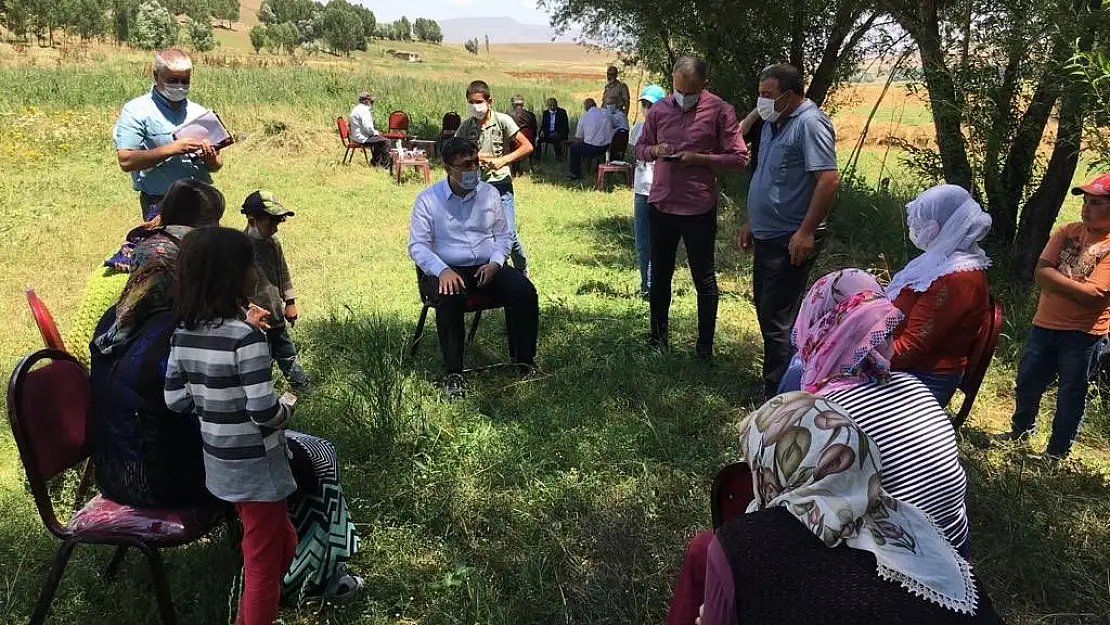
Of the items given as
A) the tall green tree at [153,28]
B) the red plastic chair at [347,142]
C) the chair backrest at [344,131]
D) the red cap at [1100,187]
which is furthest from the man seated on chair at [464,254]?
the tall green tree at [153,28]

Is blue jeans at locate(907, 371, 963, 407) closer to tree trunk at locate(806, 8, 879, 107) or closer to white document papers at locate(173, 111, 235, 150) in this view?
white document papers at locate(173, 111, 235, 150)

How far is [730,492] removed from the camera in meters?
1.81

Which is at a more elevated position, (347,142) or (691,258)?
(347,142)

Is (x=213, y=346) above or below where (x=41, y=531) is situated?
above

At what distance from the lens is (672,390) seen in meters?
3.93

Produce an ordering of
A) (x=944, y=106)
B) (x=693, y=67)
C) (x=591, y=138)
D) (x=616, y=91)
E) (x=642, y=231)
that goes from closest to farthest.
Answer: (x=693, y=67), (x=944, y=106), (x=642, y=231), (x=591, y=138), (x=616, y=91)

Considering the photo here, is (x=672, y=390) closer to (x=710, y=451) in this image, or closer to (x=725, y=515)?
(x=710, y=451)

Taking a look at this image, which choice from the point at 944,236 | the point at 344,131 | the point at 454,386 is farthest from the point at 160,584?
the point at 344,131

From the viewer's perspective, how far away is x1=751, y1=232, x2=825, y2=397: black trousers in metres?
3.61

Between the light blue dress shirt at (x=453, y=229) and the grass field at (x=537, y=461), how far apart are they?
1.90ft

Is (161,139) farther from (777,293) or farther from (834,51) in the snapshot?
(834,51)

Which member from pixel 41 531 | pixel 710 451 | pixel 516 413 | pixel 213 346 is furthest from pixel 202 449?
pixel 710 451

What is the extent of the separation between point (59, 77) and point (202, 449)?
695 inches

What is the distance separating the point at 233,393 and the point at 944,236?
2576mm
